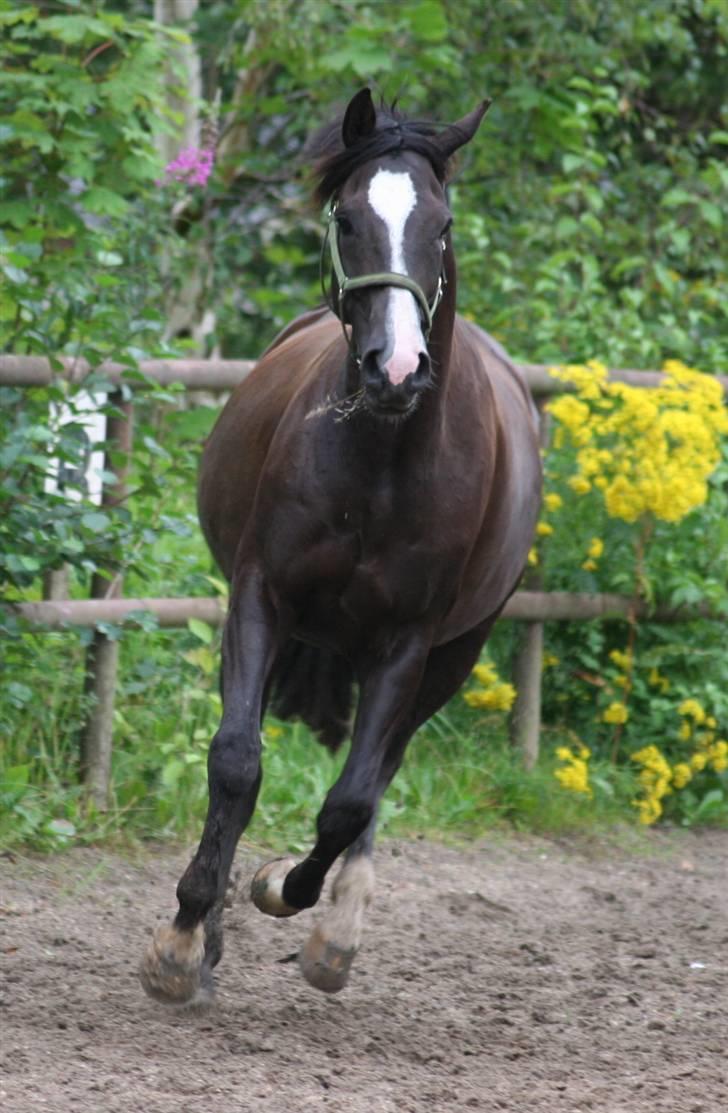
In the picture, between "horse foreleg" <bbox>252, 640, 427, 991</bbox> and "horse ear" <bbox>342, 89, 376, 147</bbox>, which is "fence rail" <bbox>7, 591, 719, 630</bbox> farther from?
"horse ear" <bbox>342, 89, 376, 147</bbox>

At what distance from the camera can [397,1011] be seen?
4047 mm

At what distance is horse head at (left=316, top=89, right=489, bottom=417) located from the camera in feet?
10.8

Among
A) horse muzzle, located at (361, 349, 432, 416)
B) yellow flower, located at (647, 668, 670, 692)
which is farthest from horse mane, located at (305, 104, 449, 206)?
yellow flower, located at (647, 668, 670, 692)

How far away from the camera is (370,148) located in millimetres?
3656

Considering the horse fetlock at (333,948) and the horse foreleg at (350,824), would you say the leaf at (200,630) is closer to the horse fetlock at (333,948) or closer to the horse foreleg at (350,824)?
the horse foreleg at (350,824)

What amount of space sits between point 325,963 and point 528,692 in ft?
8.90

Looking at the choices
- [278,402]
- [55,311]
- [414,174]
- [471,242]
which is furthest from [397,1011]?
[471,242]

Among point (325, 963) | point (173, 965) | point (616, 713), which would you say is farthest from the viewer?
point (616, 713)

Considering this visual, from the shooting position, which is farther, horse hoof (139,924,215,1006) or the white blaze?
horse hoof (139,924,215,1006)

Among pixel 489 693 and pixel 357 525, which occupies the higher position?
pixel 357 525

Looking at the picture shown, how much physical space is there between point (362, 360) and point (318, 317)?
6.68ft

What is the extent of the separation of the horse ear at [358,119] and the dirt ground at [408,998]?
1984 mm

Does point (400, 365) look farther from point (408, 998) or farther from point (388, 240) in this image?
point (408, 998)

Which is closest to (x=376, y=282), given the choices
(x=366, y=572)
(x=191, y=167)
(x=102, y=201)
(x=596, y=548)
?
(x=366, y=572)
